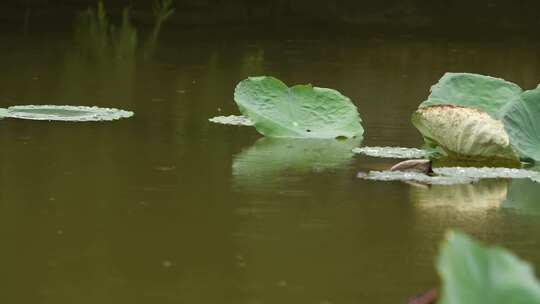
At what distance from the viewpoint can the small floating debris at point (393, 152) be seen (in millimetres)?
4324

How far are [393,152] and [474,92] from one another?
0.35 metres

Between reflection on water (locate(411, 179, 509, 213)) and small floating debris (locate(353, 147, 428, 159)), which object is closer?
reflection on water (locate(411, 179, 509, 213))

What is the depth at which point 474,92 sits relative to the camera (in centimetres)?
447

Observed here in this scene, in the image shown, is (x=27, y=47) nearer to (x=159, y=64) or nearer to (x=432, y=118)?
(x=159, y=64)

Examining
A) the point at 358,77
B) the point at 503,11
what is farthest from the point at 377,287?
the point at 503,11

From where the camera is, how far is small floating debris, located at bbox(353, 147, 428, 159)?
170 inches

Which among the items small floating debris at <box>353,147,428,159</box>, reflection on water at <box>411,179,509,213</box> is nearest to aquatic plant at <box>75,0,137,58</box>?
small floating debris at <box>353,147,428,159</box>

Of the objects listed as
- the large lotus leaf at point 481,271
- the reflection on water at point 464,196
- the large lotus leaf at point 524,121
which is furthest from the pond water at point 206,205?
the large lotus leaf at point 481,271

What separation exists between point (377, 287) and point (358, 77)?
378 cm

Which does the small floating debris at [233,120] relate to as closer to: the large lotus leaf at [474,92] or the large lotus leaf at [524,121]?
the large lotus leaf at [474,92]

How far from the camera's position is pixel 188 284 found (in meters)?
2.65

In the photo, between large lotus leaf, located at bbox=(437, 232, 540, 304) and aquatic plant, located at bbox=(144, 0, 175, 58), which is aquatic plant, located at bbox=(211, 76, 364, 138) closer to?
aquatic plant, located at bbox=(144, 0, 175, 58)

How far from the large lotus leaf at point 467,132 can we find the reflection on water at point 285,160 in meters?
0.29

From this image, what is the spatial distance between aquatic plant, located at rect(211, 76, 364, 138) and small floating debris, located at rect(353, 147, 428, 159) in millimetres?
298
